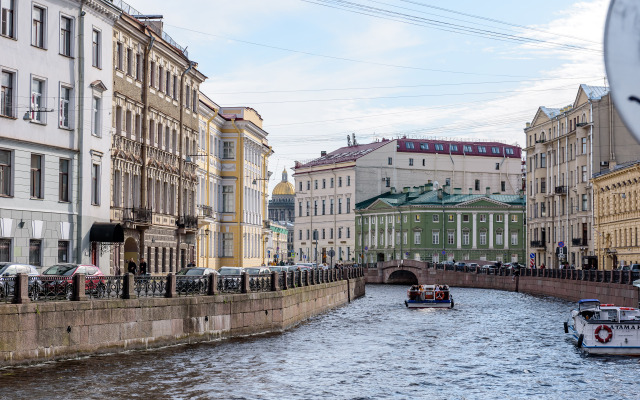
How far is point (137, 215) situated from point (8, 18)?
A: 44.5 ft

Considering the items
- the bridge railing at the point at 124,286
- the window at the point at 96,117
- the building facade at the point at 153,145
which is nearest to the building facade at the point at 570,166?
the building facade at the point at 153,145

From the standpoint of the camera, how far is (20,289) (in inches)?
843

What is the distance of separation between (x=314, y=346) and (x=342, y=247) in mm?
102247

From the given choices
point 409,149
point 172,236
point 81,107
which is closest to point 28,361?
point 81,107

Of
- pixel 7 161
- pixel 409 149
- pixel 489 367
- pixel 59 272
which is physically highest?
pixel 409 149

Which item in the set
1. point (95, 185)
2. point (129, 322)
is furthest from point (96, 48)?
point (129, 322)

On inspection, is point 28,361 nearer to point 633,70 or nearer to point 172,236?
point 633,70

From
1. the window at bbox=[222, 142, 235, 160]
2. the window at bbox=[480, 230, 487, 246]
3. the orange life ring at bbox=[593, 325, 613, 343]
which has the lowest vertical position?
the orange life ring at bbox=[593, 325, 613, 343]

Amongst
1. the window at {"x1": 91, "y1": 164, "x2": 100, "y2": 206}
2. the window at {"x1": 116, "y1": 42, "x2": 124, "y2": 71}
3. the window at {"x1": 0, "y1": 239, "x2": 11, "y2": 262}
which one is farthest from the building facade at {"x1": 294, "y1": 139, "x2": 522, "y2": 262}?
the window at {"x1": 0, "y1": 239, "x2": 11, "y2": 262}

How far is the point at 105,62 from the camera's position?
128 ft

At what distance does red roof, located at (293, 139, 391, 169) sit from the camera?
130 m

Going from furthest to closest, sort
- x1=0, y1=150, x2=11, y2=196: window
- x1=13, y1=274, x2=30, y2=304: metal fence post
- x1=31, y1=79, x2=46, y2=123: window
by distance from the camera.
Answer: x1=31, y1=79, x2=46, y2=123: window, x1=0, y1=150, x2=11, y2=196: window, x1=13, y1=274, x2=30, y2=304: metal fence post

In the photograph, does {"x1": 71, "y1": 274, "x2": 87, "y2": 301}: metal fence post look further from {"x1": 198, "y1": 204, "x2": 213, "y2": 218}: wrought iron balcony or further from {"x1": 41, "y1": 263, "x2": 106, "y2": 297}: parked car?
{"x1": 198, "y1": 204, "x2": 213, "y2": 218}: wrought iron balcony

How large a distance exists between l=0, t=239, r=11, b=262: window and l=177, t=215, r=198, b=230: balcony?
19.9m
